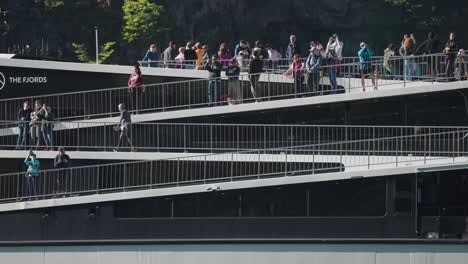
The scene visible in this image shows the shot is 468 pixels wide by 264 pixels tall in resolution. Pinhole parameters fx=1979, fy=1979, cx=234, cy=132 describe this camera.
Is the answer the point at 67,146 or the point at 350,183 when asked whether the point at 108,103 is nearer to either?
the point at 67,146

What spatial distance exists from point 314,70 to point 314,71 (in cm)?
2

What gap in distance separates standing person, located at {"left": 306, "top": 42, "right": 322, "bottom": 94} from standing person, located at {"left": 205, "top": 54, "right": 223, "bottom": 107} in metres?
2.09

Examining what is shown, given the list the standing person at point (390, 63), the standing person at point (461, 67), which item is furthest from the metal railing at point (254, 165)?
the standing person at point (390, 63)

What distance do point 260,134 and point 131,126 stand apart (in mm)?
2966

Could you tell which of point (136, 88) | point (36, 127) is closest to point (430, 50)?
point (136, 88)

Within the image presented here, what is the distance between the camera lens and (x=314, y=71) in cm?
4556

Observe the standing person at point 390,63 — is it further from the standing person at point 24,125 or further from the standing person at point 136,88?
the standing person at point 24,125

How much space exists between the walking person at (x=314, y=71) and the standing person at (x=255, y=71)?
3.73 ft

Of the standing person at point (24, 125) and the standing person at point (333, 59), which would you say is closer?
the standing person at point (24, 125)

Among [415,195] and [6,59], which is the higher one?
[6,59]

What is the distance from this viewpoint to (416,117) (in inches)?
1737

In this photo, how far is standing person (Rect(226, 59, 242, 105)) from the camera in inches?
1788

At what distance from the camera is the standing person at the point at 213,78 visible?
4545 centimetres

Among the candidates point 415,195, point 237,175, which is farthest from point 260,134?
point 415,195
